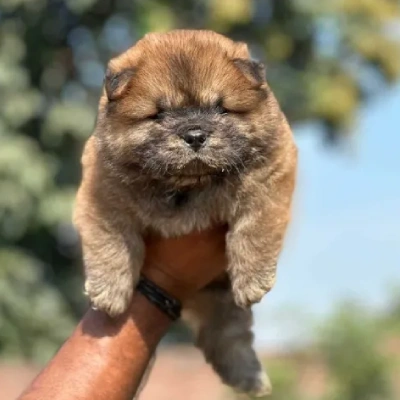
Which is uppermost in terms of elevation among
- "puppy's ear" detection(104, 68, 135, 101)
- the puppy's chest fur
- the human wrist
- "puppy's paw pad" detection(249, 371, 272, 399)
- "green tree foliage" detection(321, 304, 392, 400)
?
"puppy's ear" detection(104, 68, 135, 101)

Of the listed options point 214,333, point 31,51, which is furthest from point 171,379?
point 214,333

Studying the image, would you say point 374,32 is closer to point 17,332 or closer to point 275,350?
point 275,350

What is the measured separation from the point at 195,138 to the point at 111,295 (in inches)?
31.6

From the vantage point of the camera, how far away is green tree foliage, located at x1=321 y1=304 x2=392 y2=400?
8.97 metres

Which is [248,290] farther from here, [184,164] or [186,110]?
[186,110]

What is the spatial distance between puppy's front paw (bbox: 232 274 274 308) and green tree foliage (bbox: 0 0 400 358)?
683 centimetres

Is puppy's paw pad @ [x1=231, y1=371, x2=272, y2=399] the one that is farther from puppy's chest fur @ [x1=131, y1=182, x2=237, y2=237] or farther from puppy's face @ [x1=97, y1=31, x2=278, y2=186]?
puppy's face @ [x1=97, y1=31, x2=278, y2=186]

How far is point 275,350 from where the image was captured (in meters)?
10.2

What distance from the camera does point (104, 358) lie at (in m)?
3.66

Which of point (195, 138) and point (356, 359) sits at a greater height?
point (195, 138)

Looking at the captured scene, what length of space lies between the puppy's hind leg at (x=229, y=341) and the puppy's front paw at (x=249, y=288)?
34 centimetres

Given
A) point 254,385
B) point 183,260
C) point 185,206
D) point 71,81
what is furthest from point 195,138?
point 71,81

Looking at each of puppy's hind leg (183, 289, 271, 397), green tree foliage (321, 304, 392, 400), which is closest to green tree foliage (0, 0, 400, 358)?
green tree foliage (321, 304, 392, 400)

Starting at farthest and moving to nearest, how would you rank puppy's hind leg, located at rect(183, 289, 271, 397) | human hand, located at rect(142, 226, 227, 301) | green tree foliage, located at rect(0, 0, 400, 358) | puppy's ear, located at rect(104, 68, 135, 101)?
green tree foliage, located at rect(0, 0, 400, 358) < puppy's hind leg, located at rect(183, 289, 271, 397) < human hand, located at rect(142, 226, 227, 301) < puppy's ear, located at rect(104, 68, 135, 101)
